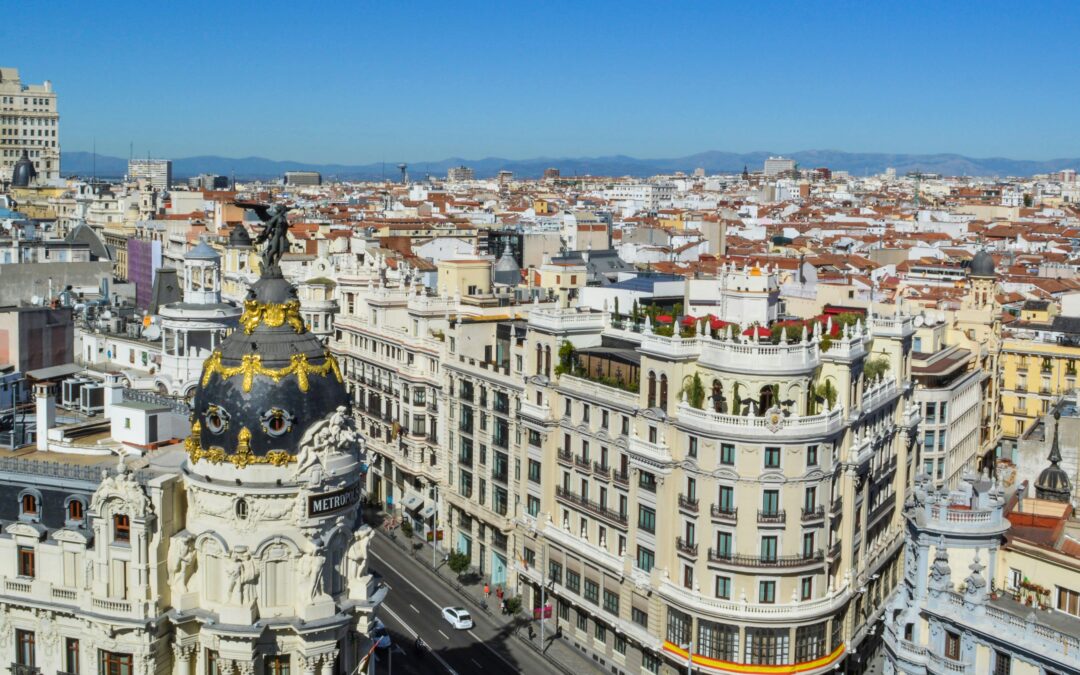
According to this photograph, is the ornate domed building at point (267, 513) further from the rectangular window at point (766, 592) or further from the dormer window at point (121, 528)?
the rectangular window at point (766, 592)

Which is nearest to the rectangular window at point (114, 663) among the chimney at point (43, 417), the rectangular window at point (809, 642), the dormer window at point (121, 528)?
the dormer window at point (121, 528)

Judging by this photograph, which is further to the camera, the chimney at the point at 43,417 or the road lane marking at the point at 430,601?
the road lane marking at the point at 430,601

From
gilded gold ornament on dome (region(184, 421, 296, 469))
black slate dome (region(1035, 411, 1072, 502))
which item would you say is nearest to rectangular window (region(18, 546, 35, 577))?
gilded gold ornament on dome (region(184, 421, 296, 469))

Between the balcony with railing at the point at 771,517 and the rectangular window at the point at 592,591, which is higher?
the balcony with railing at the point at 771,517

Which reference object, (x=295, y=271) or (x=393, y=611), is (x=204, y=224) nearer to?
(x=295, y=271)

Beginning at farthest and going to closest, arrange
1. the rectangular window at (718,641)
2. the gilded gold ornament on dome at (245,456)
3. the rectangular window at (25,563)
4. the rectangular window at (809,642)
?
the rectangular window at (809,642) → the rectangular window at (718,641) → the rectangular window at (25,563) → the gilded gold ornament on dome at (245,456)

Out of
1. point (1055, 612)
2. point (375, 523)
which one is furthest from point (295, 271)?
point (1055, 612)

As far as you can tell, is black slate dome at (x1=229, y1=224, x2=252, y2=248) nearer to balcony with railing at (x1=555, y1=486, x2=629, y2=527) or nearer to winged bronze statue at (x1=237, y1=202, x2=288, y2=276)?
balcony with railing at (x1=555, y1=486, x2=629, y2=527)
